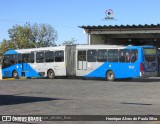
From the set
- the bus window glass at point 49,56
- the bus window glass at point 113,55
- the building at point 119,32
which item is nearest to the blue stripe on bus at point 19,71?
the bus window glass at point 49,56

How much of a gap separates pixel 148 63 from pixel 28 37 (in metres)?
65.9

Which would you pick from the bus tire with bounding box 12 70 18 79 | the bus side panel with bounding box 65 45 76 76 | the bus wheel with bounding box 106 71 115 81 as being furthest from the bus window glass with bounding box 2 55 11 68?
the bus wheel with bounding box 106 71 115 81

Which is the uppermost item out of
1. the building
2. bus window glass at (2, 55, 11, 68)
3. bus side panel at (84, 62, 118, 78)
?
the building

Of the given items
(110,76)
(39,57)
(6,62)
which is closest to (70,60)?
(39,57)

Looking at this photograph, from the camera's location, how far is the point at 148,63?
1280 inches

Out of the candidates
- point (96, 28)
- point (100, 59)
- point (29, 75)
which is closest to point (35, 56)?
point (29, 75)

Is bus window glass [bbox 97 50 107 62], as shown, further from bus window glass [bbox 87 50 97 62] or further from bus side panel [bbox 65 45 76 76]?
bus side panel [bbox 65 45 76 76]

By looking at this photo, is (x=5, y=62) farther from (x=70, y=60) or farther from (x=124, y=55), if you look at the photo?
(x=124, y=55)

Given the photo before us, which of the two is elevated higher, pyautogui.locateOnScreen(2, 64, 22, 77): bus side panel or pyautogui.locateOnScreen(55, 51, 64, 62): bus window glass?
pyautogui.locateOnScreen(55, 51, 64, 62): bus window glass

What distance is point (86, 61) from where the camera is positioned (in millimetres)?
35625

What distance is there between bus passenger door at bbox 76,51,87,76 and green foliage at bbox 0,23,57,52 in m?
57.2

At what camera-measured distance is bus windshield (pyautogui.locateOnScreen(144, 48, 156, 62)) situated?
32.4m

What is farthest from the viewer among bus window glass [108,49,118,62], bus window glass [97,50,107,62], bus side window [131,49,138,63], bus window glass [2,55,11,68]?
bus window glass [2,55,11,68]

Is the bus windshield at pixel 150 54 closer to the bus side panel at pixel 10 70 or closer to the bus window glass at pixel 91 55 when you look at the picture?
the bus window glass at pixel 91 55
